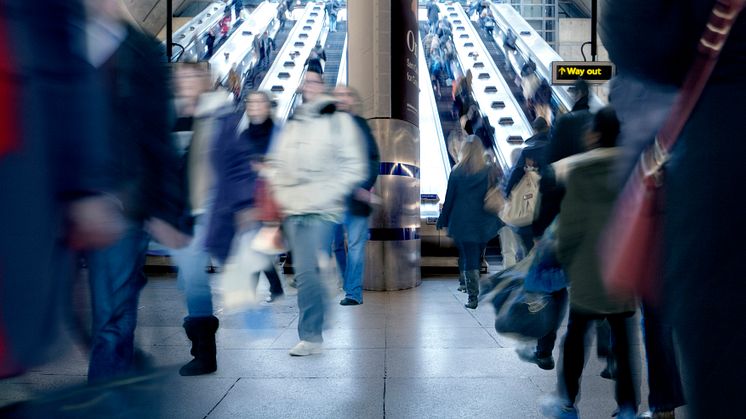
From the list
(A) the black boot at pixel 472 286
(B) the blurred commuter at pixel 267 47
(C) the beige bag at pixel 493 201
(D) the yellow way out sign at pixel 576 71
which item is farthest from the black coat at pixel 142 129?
(B) the blurred commuter at pixel 267 47

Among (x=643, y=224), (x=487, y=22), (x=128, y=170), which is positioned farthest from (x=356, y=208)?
(x=487, y=22)

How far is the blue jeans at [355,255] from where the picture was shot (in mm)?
5871

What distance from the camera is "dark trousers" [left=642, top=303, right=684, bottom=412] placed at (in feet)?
8.39

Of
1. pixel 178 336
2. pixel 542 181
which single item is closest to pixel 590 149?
pixel 542 181

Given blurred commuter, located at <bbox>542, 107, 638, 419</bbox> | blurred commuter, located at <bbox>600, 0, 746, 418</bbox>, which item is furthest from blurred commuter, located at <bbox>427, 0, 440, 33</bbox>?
blurred commuter, located at <bbox>600, 0, 746, 418</bbox>

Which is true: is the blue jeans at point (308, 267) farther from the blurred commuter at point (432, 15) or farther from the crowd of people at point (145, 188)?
the blurred commuter at point (432, 15)

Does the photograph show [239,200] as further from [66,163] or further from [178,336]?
[66,163]

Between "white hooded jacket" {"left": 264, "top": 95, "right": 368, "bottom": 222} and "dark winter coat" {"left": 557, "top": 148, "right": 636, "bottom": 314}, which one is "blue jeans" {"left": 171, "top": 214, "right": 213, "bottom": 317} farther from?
"dark winter coat" {"left": 557, "top": 148, "right": 636, "bottom": 314}

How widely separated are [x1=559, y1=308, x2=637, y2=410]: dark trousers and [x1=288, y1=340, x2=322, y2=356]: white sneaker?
1.63 m

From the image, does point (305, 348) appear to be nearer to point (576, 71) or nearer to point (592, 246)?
point (592, 246)

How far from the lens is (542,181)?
127 inches

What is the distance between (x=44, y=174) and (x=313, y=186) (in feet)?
8.64

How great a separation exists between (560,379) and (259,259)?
6.87 feet

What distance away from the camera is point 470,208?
5.95m
